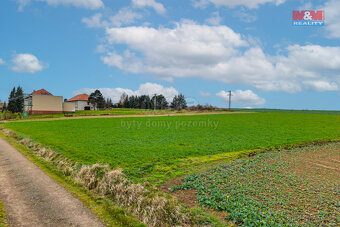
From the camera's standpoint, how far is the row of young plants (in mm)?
6352

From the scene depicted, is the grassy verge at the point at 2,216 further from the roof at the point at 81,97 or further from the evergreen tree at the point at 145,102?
the roof at the point at 81,97

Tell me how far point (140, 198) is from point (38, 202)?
11.7ft

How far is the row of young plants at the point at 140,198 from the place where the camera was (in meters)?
6.35

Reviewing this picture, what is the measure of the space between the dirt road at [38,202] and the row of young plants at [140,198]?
1025 mm

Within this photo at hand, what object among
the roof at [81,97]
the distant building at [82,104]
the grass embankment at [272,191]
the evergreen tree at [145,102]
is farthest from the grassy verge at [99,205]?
the roof at [81,97]

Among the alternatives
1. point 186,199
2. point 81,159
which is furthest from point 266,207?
point 81,159

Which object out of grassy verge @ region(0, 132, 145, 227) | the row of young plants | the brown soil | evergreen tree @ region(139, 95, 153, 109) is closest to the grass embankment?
the brown soil

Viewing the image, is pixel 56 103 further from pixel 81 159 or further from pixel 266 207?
pixel 266 207

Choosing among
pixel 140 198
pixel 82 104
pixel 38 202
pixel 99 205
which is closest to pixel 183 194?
pixel 140 198

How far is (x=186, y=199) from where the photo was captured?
7762mm

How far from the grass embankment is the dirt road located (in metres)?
3.53

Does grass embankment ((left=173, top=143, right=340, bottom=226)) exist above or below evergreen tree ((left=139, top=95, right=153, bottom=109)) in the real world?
below

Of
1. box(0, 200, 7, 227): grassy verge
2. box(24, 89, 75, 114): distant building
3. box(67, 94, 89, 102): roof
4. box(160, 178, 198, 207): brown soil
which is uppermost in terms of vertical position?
Answer: box(67, 94, 89, 102): roof

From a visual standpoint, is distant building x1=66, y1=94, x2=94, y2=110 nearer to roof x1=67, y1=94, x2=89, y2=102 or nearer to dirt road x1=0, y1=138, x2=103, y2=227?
roof x1=67, y1=94, x2=89, y2=102
